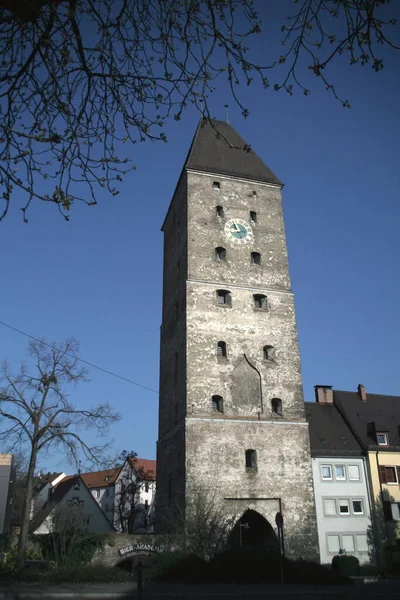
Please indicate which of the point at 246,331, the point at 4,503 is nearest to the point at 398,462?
the point at 246,331

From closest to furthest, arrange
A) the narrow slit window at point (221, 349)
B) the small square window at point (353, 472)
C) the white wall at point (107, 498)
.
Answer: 1. the narrow slit window at point (221, 349)
2. the small square window at point (353, 472)
3. the white wall at point (107, 498)

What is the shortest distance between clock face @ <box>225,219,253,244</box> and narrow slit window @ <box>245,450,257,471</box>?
1050 centimetres

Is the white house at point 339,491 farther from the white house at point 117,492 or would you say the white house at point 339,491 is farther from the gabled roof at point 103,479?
the gabled roof at point 103,479

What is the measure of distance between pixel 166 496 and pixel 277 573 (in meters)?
8.32

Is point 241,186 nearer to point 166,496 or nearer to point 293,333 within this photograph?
point 293,333

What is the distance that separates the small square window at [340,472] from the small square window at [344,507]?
4.06 ft

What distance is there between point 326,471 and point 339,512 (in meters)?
2.24

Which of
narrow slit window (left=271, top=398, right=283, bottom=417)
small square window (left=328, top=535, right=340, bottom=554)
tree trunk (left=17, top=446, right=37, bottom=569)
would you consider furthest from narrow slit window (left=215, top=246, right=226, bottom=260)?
small square window (left=328, top=535, right=340, bottom=554)

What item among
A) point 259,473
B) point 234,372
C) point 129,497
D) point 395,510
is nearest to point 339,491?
point 395,510

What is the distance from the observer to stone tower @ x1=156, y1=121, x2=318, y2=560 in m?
21.5

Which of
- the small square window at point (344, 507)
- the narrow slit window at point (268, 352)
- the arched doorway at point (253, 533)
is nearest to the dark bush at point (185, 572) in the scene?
the arched doorway at point (253, 533)

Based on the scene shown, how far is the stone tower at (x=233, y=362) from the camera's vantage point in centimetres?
2155

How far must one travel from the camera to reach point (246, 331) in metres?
24.9

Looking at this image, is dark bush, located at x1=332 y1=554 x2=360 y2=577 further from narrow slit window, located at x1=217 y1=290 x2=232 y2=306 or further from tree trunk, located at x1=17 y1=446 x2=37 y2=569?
tree trunk, located at x1=17 y1=446 x2=37 y2=569
